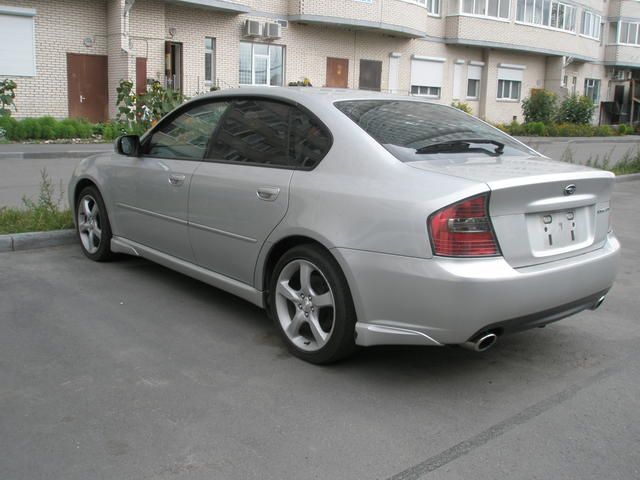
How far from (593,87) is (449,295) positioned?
44.9 metres

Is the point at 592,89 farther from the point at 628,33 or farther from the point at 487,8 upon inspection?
the point at 487,8

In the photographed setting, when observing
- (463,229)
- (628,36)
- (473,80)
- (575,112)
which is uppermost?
(628,36)

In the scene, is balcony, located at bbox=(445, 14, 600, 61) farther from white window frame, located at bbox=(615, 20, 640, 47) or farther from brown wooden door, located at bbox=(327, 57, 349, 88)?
brown wooden door, located at bbox=(327, 57, 349, 88)

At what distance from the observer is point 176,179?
16.8ft

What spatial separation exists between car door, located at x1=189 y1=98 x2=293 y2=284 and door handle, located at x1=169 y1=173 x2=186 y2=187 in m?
0.16

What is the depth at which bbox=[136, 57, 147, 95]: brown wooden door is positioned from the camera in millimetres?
21859

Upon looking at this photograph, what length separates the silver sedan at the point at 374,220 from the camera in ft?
11.6

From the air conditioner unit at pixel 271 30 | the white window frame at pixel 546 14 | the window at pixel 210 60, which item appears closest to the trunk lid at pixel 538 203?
the window at pixel 210 60

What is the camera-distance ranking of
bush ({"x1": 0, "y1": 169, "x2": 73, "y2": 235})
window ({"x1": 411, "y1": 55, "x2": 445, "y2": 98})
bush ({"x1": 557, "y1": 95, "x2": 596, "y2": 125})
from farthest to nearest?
bush ({"x1": 557, "y1": 95, "x2": 596, "y2": 125}) < window ({"x1": 411, "y1": 55, "x2": 445, "y2": 98}) < bush ({"x1": 0, "y1": 169, "x2": 73, "y2": 235})

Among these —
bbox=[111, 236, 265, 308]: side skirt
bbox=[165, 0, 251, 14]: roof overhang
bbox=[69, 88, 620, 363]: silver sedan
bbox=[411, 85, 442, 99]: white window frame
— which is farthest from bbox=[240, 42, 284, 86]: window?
bbox=[69, 88, 620, 363]: silver sedan

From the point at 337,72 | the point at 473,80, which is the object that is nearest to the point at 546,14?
the point at 473,80

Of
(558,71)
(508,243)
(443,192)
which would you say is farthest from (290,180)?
(558,71)

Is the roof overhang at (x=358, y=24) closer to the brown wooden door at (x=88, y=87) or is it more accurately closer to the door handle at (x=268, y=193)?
the brown wooden door at (x=88, y=87)

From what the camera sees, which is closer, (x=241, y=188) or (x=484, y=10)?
(x=241, y=188)
